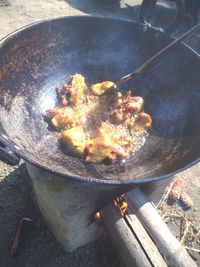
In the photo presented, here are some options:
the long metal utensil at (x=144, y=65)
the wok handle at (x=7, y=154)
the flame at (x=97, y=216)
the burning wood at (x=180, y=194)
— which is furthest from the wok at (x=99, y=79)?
the burning wood at (x=180, y=194)

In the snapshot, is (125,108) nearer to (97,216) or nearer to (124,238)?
(97,216)

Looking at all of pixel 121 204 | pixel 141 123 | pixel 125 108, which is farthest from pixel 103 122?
pixel 121 204

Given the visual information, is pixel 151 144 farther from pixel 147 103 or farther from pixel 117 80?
pixel 117 80

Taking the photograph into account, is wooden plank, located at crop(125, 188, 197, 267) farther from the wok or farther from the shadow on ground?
the shadow on ground

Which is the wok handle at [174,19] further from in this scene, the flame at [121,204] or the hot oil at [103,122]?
the flame at [121,204]

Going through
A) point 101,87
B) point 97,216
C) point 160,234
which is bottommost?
point 97,216

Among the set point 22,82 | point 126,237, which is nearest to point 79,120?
point 22,82

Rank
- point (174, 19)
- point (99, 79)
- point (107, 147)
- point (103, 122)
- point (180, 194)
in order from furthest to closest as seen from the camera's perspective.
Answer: point (180, 194) → point (99, 79) → point (174, 19) → point (103, 122) → point (107, 147)

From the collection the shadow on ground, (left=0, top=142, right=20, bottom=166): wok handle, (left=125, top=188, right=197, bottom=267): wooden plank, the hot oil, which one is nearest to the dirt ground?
the shadow on ground
